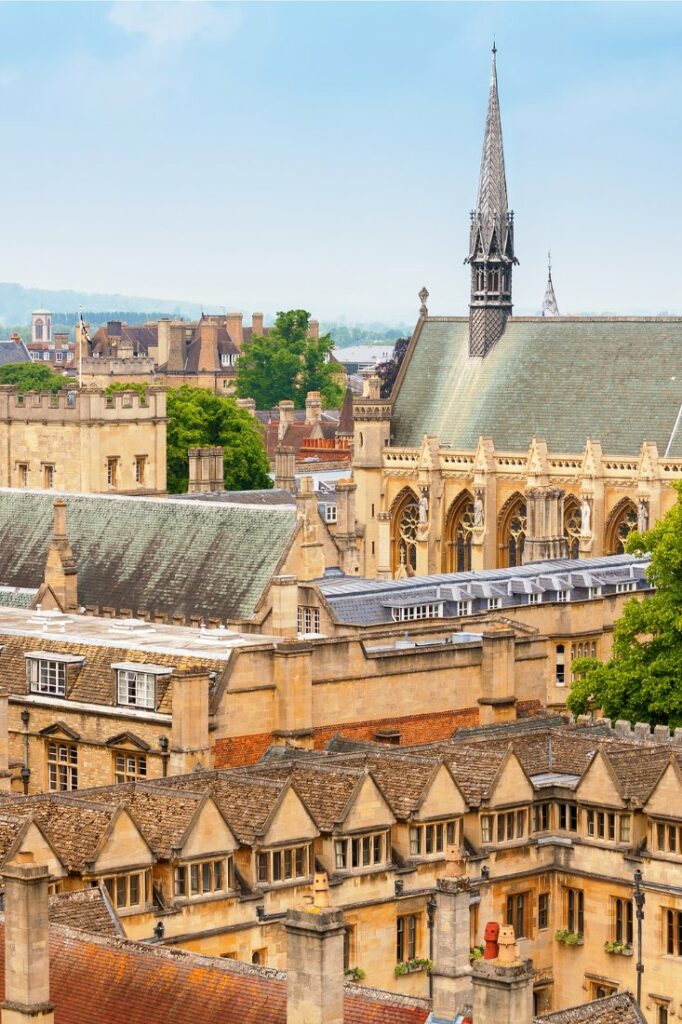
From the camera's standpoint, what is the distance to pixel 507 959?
38.9 meters

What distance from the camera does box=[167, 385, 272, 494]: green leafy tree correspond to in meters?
150

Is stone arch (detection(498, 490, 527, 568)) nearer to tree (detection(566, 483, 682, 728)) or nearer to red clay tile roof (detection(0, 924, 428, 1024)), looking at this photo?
tree (detection(566, 483, 682, 728))

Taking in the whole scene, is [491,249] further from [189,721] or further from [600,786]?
[600,786]

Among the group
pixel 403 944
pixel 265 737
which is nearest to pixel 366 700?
pixel 265 737

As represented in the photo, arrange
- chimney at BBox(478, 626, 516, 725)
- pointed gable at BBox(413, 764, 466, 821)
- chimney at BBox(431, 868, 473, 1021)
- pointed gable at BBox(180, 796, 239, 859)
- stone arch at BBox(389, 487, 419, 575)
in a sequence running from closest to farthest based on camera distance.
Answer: chimney at BBox(431, 868, 473, 1021), pointed gable at BBox(180, 796, 239, 859), pointed gable at BBox(413, 764, 466, 821), chimney at BBox(478, 626, 516, 725), stone arch at BBox(389, 487, 419, 575)

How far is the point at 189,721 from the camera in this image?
239 feet

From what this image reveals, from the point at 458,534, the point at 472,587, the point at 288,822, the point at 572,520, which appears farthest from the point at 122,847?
the point at 458,534

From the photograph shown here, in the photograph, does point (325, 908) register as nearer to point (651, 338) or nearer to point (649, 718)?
point (649, 718)

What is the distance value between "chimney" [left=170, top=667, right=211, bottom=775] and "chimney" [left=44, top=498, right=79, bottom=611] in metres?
19.3

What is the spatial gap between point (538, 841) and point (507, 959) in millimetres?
29960

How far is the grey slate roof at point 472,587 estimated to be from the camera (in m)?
91.9

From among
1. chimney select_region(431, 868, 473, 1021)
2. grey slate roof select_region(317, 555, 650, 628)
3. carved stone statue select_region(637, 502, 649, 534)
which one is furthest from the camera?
carved stone statue select_region(637, 502, 649, 534)

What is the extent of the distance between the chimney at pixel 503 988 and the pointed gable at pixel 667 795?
27.2m

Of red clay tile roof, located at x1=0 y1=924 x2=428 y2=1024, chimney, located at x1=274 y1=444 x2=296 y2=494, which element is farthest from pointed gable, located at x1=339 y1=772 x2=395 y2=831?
chimney, located at x1=274 y1=444 x2=296 y2=494
